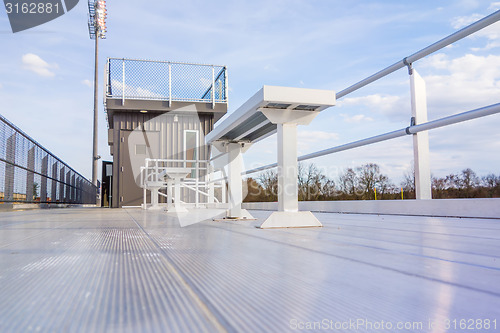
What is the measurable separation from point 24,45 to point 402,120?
1130 centimetres

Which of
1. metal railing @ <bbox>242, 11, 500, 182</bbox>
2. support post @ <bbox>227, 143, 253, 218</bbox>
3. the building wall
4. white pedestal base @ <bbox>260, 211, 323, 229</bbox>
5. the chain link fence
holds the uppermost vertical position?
the chain link fence

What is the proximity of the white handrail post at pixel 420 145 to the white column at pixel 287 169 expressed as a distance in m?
1.04

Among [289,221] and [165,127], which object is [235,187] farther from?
[165,127]

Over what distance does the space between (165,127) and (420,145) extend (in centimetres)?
816

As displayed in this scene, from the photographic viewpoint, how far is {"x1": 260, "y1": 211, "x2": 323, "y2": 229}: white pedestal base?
1.94 metres

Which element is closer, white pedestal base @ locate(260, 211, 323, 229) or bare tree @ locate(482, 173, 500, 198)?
white pedestal base @ locate(260, 211, 323, 229)

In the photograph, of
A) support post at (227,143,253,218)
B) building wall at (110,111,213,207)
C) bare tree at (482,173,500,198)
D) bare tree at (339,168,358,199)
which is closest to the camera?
bare tree at (482,173,500,198)

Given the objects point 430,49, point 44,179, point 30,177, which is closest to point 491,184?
point 430,49

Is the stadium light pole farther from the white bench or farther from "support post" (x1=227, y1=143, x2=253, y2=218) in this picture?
the white bench

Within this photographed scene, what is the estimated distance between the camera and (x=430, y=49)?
2.47 meters

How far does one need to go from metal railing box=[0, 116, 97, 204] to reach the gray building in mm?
1440

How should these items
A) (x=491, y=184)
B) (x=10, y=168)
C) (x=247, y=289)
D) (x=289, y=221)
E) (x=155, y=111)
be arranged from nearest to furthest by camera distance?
(x=247, y=289) → (x=289, y=221) → (x=491, y=184) → (x=10, y=168) → (x=155, y=111)

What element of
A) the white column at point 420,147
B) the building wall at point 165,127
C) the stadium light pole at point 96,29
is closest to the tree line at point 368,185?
the white column at point 420,147

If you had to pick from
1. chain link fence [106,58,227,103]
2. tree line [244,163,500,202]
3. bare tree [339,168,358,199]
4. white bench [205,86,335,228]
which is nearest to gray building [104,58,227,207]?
chain link fence [106,58,227,103]
